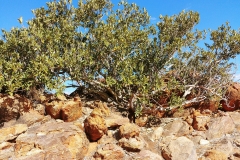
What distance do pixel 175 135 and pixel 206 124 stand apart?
2.23 metres

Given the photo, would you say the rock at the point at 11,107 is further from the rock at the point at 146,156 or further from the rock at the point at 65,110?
the rock at the point at 146,156

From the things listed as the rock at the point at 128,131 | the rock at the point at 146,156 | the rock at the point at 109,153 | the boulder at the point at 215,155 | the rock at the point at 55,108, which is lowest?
the boulder at the point at 215,155

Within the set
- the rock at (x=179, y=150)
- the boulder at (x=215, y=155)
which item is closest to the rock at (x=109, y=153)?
the rock at (x=179, y=150)

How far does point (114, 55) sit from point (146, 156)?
251 inches

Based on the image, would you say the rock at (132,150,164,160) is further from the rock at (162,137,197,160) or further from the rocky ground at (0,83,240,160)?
the rock at (162,137,197,160)

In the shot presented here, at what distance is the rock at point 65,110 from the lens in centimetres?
1212

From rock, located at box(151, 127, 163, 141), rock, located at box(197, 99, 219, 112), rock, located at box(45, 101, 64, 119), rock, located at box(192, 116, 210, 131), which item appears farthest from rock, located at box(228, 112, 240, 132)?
rock, located at box(45, 101, 64, 119)

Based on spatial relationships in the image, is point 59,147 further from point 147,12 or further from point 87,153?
point 147,12

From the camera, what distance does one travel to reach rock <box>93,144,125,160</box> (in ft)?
32.6

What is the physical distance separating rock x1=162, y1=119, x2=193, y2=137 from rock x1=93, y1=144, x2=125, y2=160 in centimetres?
351

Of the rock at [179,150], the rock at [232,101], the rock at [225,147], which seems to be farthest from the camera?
the rock at [232,101]

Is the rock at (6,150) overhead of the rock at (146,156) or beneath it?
overhead

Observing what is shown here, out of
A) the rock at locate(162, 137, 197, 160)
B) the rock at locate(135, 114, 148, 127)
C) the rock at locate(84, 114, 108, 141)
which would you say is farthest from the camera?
the rock at locate(135, 114, 148, 127)

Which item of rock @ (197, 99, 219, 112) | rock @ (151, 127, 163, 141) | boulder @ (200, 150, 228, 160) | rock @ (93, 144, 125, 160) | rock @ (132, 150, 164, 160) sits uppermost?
rock @ (197, 99, 219, 112)
